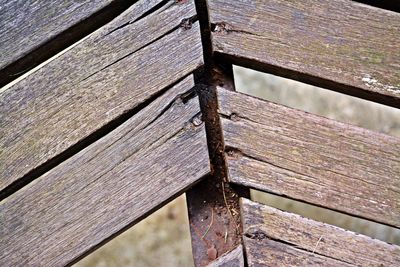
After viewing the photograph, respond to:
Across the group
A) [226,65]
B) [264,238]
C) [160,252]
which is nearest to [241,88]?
[160,252]

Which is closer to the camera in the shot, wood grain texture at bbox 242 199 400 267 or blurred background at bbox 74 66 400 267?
wood grain texture at bbox 242 199 400 267

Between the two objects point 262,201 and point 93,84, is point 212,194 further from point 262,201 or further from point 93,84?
point 262,201

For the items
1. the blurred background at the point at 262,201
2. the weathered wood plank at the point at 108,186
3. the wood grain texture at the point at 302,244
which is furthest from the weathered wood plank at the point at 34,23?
the blurred background at the point at 262,201

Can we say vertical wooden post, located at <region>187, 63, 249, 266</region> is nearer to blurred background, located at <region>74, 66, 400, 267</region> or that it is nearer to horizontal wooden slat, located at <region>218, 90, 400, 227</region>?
horizontal wooden slat, located at <region>218, 90, 400, 227</region>

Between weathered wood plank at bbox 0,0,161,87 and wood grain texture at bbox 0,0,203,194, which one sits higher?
weathered wood plank at bbox 0,0,161,87

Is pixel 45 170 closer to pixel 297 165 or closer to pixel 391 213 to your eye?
pixel 297 165

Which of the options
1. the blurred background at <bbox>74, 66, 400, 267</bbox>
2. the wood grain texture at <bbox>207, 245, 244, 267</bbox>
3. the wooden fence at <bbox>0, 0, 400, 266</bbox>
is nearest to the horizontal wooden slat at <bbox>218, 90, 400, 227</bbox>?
the wooden fence at <bbox>0, 0, 400, 266</bbox>

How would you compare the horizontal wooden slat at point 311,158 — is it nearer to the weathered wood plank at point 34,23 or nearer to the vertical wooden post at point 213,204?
the vertical wooden post at point 213,204
